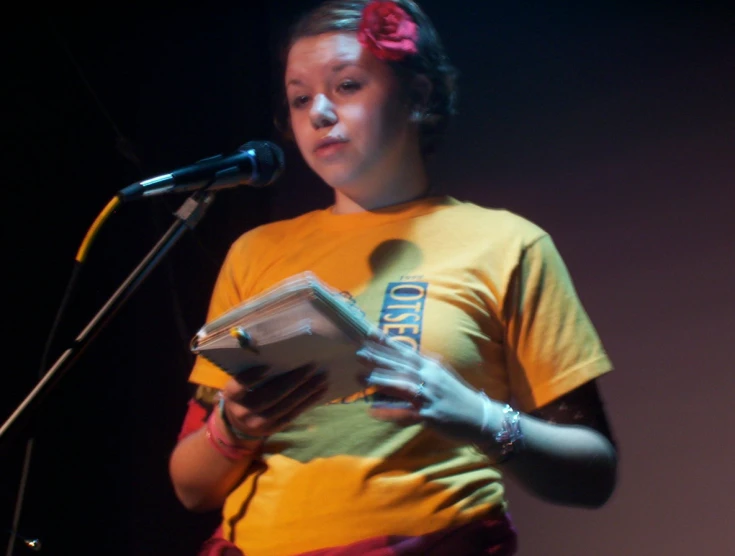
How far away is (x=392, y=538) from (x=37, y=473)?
782 mm

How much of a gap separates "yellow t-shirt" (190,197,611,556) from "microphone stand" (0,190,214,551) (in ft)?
0.73

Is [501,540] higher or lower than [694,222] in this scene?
lower

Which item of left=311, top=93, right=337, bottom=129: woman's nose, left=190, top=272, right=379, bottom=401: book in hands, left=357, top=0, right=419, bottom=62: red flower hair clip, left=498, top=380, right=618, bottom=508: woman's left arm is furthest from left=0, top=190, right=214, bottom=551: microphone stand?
left=498, top=380, right=618, bottom=508: woman's left arm

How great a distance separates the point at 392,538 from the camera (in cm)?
91

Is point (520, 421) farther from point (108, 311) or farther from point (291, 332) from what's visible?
point (108, 311)

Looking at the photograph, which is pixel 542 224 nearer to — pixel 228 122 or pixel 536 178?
pixel 536 178

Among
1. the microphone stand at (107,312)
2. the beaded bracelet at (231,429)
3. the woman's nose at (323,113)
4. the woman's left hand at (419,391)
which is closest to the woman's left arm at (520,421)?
the woman's left hand at (419,391)

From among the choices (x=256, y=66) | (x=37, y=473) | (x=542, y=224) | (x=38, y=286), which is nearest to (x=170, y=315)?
(x=38, y=286)

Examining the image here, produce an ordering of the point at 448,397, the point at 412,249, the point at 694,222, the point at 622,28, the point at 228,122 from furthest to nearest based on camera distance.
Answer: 1. the point at 228,122
2. the point at 622,28
3. the point at 694,222
4. the point at 412,249
5. the point at 448,397

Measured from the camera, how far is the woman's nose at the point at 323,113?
1144mm

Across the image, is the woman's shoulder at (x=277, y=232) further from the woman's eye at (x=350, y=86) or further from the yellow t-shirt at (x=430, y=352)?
the woman's eye at (x=350, y=86)

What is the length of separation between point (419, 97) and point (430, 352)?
0.48m

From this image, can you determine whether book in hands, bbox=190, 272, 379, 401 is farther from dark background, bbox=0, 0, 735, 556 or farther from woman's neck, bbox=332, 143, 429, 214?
dark background, bbox=0, 0, 735, 556

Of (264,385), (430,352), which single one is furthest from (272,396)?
(430,352)
